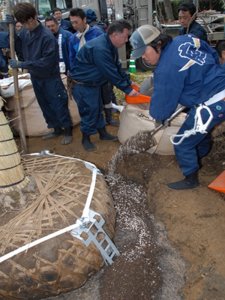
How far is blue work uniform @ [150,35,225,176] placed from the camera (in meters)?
2.58

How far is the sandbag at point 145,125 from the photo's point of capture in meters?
3.46

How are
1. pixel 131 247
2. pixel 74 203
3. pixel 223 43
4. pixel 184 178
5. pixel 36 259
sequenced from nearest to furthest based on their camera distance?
pixel 36 259
pixel 74 203
pixel 131 247
pixel 184 178
pixel 223 43

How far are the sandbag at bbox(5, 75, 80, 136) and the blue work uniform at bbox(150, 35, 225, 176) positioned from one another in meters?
2.16

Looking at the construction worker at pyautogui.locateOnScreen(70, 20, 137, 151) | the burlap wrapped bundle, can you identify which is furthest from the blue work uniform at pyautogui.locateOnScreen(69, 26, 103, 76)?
the burlap wrapped bundle

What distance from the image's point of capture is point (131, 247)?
2574 mm

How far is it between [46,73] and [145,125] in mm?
1339

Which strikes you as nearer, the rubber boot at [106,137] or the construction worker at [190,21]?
the construction worker at [190,21]

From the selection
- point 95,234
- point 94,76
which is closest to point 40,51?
point 94,76

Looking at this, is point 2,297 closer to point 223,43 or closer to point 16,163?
point 16,163

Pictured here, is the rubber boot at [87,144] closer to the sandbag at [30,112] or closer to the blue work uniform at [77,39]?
the sandbag at [30,112]

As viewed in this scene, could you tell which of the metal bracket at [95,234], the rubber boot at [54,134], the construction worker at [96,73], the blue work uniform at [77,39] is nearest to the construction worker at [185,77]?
the construction worker at [96,73]

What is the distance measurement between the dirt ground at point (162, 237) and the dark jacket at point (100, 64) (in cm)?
89

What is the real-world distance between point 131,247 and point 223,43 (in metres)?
2.53

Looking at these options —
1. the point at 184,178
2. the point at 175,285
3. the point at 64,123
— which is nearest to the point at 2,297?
the point at 175,285
